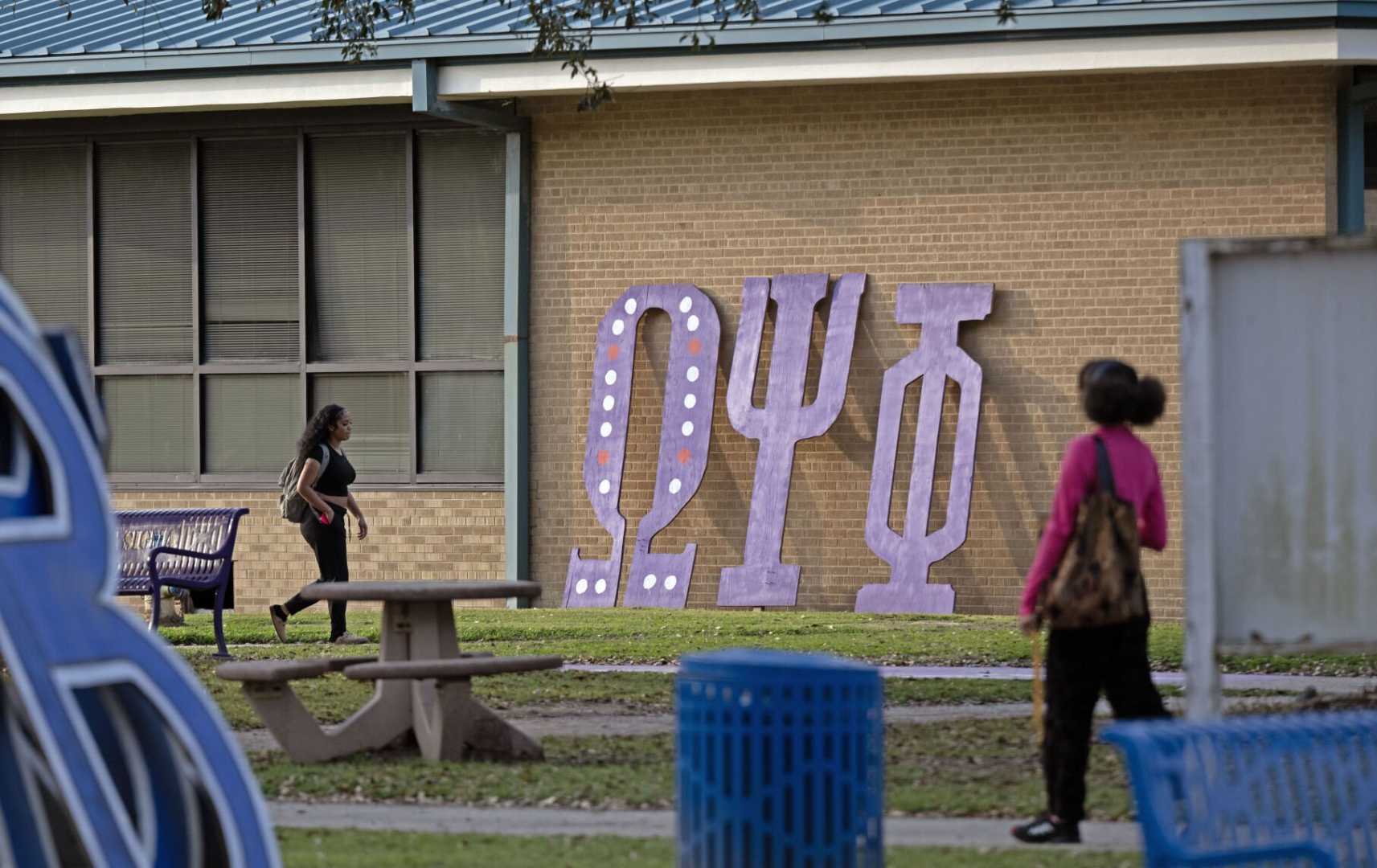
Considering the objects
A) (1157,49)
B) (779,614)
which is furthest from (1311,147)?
(779,614)

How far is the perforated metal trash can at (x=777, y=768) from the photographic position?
21.4 feet

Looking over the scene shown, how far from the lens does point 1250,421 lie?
7184 millimetres

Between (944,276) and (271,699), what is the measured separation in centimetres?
1056

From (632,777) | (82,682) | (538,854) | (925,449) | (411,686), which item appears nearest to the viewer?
(82,682)

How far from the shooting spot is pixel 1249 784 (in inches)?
237

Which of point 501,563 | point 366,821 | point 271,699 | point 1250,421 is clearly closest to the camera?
point 1250,421

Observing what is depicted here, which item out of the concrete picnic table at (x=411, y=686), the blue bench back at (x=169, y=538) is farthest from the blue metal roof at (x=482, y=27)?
the concrete picnic table at (x=411, y=686)

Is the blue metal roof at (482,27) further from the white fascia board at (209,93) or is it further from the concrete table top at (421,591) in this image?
the concrete table top at (421,591)

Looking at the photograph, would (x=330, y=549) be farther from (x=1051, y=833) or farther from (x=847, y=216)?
(x=1051, y=833)

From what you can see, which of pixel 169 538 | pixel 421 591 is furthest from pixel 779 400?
pixel 421 591

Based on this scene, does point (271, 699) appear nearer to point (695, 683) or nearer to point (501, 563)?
point (695, 683)

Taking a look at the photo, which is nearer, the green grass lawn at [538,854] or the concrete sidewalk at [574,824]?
the green grass lawn at [538,854]

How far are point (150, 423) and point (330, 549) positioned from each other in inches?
261

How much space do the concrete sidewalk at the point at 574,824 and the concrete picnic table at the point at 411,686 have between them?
41.8 inches
